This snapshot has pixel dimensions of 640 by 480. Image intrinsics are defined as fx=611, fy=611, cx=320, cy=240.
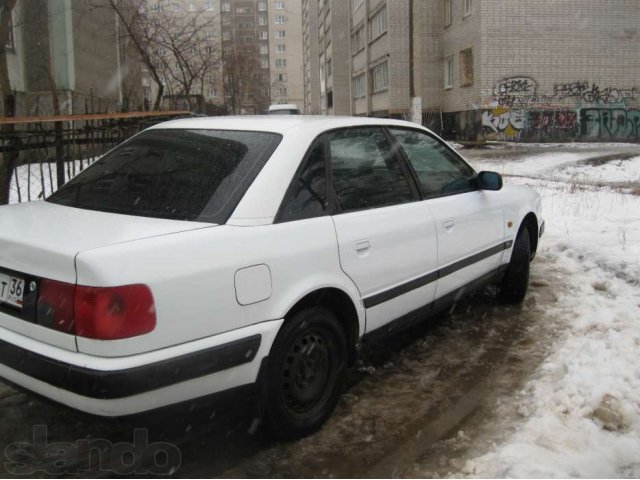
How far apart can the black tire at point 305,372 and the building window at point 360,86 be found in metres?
34.5

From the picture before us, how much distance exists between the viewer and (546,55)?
78.9ft

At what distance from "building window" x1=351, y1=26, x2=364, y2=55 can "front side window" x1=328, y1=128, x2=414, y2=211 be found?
116ft

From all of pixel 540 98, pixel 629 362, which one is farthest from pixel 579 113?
pixel 629 362

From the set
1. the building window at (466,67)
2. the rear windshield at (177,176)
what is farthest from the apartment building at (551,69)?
the rear windshield at (177,176)

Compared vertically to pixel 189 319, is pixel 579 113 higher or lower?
higher

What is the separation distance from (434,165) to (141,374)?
8.62 ft

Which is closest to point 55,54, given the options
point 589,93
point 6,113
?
point 6,113

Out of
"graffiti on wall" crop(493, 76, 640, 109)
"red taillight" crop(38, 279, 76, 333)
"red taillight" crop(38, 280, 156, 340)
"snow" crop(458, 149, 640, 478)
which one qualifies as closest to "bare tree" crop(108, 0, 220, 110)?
"graffiti on wall" crop(493, 76, 640, 109)

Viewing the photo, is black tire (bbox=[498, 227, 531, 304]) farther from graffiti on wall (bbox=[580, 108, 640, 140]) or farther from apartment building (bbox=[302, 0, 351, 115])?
apartment building (bbox=[302, 0, 351, 115])

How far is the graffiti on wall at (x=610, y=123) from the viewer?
24.3m

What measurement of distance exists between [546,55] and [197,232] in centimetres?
2460

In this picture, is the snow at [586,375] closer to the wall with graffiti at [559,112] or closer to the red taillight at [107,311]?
the red taillight at [107,311]

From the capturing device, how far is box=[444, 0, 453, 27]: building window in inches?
1074

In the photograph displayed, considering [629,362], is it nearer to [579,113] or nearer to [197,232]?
[197,232]
